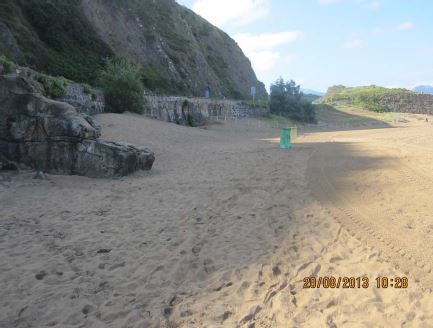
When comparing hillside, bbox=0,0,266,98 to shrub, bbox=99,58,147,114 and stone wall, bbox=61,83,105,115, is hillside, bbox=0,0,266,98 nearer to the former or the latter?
shrub, bbox=99,58,147,114

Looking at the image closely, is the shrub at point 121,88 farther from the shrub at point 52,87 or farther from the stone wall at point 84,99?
the shrub at point 52,87

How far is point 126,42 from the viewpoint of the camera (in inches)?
1591

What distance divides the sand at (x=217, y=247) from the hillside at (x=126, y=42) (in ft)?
63.7

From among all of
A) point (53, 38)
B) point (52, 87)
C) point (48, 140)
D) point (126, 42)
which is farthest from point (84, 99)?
point (126, 42)

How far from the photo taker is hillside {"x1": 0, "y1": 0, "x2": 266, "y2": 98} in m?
27.4

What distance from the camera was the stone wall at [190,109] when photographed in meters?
29.3

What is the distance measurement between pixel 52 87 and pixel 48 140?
8.62 metres

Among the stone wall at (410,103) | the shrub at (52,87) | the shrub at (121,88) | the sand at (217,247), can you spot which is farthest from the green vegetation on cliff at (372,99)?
the sand at (217,247)

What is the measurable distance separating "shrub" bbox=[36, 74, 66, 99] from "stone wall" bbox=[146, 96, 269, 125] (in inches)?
339

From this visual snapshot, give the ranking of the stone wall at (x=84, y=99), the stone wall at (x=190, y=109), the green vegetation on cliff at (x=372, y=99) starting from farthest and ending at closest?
the green vegetation on cliff at (x=372, y=99)
the stone wall at (x=190, y=109)
the stone wall at (x=84, y=99)

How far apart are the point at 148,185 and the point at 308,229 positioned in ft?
16.6

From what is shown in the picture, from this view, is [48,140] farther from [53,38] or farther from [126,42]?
[126,42]

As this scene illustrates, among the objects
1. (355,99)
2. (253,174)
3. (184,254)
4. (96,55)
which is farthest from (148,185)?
(355,99)

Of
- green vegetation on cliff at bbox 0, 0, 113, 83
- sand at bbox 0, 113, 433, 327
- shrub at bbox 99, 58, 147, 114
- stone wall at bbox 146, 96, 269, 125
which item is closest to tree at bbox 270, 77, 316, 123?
stone wall at bbox 146, 96, 269, 125
